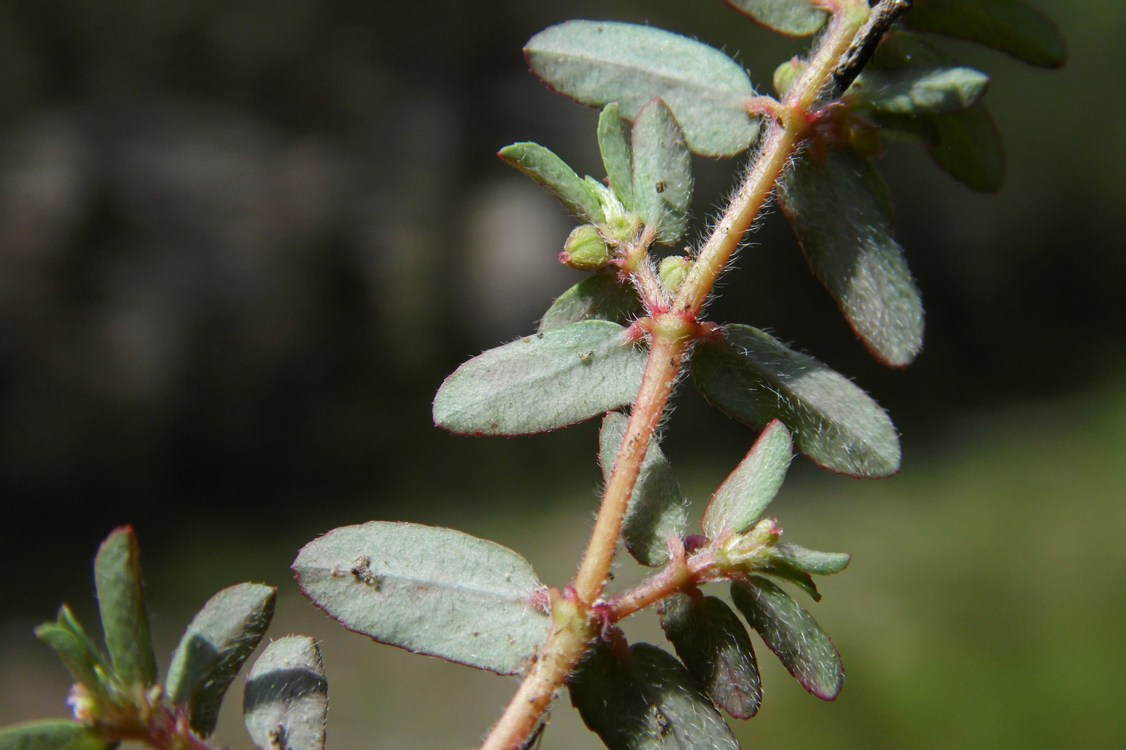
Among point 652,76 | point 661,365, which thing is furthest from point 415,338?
point 661,365

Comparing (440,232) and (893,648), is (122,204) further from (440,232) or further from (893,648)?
(893,648)

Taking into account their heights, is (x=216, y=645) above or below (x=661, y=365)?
below

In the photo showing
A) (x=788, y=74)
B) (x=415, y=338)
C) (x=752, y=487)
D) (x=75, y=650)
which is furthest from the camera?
(x=415, y=338)

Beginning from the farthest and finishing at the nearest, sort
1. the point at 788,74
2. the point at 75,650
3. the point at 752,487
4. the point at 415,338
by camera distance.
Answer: the point at 415,338, the point at 788,74, the point at 752,487, the point at 75,650

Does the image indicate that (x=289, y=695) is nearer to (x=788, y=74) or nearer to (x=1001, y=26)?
(x=788, y=74)

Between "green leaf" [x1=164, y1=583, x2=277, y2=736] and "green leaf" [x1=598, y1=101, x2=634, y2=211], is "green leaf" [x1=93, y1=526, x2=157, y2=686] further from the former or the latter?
"green leaf" [x1=598, y1=101, x2=634, y2=211]

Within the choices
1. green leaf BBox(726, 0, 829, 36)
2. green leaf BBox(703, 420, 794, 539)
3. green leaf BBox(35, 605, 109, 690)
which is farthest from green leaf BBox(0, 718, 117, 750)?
green leaf BBox(726, 0, 829, 36)

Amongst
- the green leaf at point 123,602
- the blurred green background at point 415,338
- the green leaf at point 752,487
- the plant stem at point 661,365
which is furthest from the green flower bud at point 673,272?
the blurred green background at point 415,338

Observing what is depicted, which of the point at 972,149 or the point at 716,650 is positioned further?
the point at 972,149
